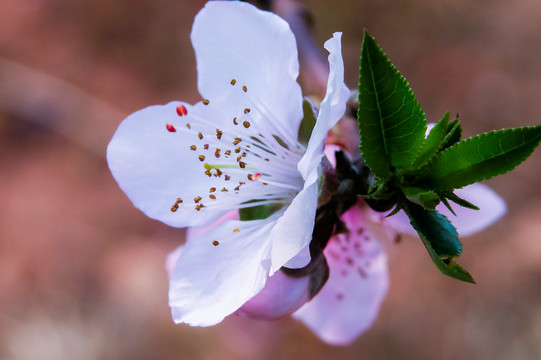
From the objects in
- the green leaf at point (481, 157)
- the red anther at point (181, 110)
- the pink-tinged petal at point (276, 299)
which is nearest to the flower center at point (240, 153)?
the red anther at point (181, 110)

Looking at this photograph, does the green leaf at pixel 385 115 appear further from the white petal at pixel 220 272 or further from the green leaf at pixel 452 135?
the white petal at pixel 220 272

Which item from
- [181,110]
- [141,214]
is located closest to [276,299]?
[181,110]

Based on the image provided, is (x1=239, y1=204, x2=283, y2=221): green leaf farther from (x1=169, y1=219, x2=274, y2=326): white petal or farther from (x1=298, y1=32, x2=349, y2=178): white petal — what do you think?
(x1=298, y1=32, x2=349, y2=178): white petal

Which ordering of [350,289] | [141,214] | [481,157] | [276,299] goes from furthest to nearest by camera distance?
[141,214] → [350,289] → [276,299] → [481,157]

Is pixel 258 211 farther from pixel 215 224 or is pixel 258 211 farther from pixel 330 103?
pixel 330 103

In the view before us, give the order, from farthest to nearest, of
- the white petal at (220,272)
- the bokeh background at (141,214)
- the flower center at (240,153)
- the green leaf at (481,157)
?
the bokeh background at (141,214) → the flower center at (240,153) → the white petal at (220,272) → the green leaf at (481,157)

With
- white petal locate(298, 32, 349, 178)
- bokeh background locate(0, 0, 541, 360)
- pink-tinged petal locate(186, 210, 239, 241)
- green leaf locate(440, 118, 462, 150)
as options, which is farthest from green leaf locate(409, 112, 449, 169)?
bokeh background locate(0, 0, 541, 360)
